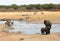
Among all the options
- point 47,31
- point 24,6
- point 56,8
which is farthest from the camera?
point 24,6

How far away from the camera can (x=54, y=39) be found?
19609mm

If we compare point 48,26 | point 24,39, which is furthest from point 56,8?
point 24,39

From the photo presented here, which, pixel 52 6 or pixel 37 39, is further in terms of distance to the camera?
pixel 52 6

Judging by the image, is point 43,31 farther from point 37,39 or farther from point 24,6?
point 24,6

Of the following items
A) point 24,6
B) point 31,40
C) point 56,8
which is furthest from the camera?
point 24,6

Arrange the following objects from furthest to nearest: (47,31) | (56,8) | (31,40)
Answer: (56,8), (47,31), (31,40)

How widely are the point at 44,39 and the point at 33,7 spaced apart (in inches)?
2444

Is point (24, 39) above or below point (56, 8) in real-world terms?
above

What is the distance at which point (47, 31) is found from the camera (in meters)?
24.2

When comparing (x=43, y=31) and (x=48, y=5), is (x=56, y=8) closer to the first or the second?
(x=48, y=5)

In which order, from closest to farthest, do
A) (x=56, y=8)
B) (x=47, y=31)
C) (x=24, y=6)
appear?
(x=47, y=31), (x=56, y=8), (x=24, y=6)

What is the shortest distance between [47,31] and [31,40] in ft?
17.0

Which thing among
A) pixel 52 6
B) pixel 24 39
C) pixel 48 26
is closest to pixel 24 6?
pixel 52 6

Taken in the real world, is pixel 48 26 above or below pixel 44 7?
above
